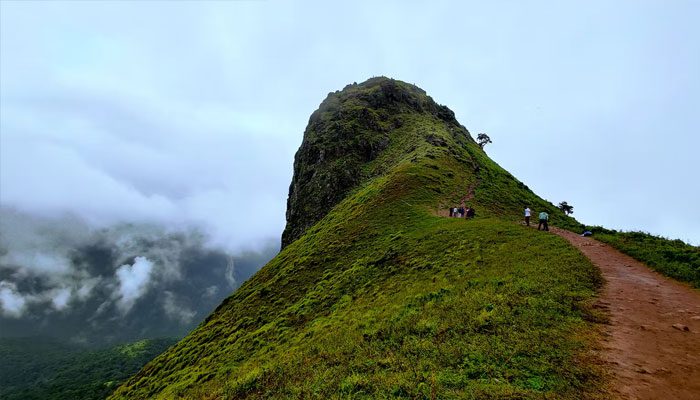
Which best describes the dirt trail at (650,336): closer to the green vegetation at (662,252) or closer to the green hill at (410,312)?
the green hill at (410,312)

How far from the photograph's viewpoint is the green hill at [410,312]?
43.6 feet

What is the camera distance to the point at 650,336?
14.1m

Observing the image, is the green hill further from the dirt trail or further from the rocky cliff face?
the rocky cliff face

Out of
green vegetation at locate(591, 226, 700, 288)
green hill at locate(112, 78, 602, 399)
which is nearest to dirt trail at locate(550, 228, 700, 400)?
green hill at locate(112, 78, 602, 399)

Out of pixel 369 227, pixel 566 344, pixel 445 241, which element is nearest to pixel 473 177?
pixel 369 227

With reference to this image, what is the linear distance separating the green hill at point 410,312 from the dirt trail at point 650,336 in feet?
2.88

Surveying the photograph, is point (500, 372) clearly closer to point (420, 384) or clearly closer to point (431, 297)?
point (420, 384)

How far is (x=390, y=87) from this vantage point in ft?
347

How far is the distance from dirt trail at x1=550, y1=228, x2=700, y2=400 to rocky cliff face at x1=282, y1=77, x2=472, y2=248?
55.0m

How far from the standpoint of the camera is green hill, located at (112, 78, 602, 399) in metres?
13.3

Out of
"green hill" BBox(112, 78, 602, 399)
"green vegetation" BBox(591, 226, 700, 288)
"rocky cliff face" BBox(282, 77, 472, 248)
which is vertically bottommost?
"green hill" BBox(112, 78, 602, 399)

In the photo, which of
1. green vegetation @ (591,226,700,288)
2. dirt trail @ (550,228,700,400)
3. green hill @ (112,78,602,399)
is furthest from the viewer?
green vegetation @ (591,226,700,288)

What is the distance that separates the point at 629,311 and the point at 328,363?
50.0 feet

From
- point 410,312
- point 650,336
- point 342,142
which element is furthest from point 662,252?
point 342,142
